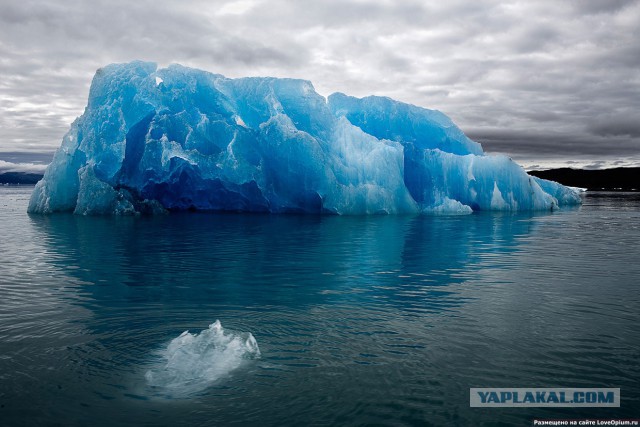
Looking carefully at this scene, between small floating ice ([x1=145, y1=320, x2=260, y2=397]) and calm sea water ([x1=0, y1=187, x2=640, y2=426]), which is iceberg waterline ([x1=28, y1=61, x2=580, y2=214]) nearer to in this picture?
calm sea water ([x1=0, y1=187, x2=640, y2=426])

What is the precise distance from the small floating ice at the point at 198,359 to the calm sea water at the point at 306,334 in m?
0.02

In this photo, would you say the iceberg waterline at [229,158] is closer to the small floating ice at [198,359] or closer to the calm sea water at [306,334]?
the calm sea water at [306,334]

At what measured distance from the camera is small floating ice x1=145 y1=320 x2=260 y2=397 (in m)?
5.55

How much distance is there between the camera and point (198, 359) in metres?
6.09

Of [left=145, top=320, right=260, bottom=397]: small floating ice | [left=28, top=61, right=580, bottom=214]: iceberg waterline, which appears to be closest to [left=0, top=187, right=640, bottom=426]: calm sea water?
Answer: [left=145, top=320, right=260, bottom=397]: small floating ice

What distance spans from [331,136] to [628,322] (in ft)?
77.9

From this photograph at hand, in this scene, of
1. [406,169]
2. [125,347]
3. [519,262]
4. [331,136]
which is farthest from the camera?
[406,169]

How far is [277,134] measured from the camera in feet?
91.2

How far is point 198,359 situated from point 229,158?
22.0m

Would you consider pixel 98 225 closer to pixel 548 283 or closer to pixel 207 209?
pixel 207 209

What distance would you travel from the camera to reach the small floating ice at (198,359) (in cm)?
555

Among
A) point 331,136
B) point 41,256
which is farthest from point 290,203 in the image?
point 41,256

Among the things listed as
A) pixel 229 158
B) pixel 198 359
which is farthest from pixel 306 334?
pixel 229 158

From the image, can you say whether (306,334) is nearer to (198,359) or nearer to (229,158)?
(198,359)
